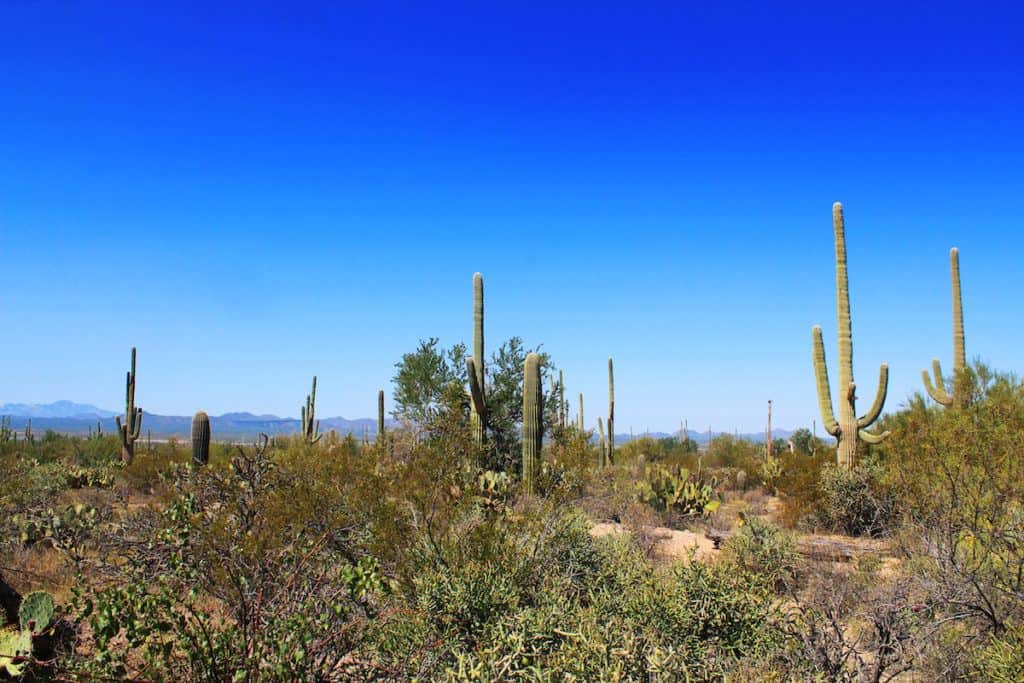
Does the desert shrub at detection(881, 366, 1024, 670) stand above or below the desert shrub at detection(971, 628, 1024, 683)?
above

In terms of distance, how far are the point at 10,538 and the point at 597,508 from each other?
934 cm

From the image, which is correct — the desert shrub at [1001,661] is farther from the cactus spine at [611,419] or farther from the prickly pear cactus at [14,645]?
the cactus spine at [611,419]

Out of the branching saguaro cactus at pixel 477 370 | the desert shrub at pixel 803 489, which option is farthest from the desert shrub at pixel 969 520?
the branching saguaro cactus at pixel 477 370

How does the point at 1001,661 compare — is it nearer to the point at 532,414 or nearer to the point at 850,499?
the point at 850,499

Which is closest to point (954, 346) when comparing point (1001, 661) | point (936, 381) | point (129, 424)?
point (936, 381)

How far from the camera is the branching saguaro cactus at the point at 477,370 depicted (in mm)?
15359

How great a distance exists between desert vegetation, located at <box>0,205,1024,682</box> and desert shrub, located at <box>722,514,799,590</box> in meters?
0.05

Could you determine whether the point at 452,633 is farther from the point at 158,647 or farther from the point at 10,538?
the point at 10,538

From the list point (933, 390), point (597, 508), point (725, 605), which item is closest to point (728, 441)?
point (933, 390)

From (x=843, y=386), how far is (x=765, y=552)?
7.66m

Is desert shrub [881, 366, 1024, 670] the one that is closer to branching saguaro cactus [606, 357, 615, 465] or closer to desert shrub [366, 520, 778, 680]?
desert shrub [366, 520, 778, 680]

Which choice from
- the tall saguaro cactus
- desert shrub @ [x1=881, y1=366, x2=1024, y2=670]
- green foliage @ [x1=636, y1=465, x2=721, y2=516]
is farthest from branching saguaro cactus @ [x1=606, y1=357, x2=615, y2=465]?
desert shrub @ [x1=881, y1=366, x2=1024, y2=670]

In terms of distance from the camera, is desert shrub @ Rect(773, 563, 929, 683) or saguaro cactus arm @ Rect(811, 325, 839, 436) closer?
desert shrub @ Rect(773, 563, 929, 683)

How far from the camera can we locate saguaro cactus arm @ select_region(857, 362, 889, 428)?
1541 cm
